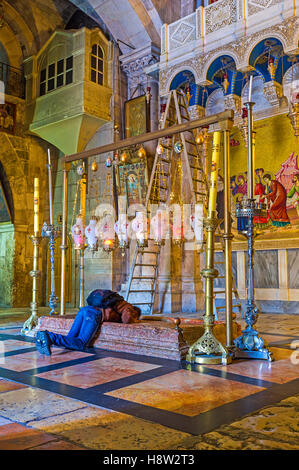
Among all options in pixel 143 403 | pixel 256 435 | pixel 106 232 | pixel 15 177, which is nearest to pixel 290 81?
pixel 106 232

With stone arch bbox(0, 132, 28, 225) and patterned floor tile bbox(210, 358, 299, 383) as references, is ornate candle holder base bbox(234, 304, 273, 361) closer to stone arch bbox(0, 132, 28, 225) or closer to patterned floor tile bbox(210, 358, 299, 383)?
patterned floor tile bbox(210, 358, 299, 383)

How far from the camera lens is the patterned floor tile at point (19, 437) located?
6.21ft

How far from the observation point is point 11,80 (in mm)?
12258

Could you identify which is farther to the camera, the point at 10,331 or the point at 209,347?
the point at 10,331

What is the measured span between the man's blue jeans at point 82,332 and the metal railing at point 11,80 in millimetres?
9527

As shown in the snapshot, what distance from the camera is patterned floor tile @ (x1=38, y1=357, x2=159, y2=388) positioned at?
3.13m

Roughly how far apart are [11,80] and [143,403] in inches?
464

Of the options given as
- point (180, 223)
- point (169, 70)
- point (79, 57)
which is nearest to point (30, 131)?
point (79, 57)

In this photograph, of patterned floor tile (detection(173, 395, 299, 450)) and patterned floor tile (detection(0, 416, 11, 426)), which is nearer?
patterned floor tile (detection(173, 395, 299, 450))

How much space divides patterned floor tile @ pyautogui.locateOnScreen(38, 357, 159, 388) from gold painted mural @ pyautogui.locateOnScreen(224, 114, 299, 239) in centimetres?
550

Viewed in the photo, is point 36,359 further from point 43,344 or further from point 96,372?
point 96,372

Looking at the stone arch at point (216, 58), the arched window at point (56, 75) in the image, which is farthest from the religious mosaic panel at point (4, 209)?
the stone arch at point (216, 58)

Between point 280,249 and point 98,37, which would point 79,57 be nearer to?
point 98,37

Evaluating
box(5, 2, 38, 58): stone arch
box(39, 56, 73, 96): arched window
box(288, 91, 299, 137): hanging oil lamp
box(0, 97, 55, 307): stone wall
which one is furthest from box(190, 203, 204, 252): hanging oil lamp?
box(5, 2, 38, 58): stone arch
